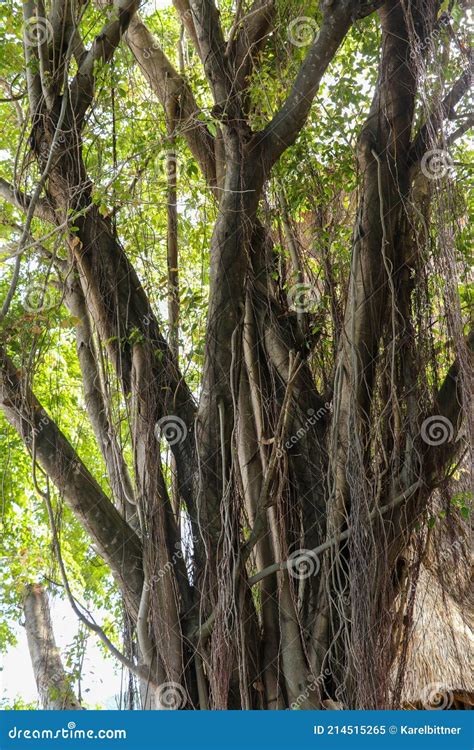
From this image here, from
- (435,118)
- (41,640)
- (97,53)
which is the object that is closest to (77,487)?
(97,53)

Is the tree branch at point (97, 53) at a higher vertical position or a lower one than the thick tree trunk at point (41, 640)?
higher

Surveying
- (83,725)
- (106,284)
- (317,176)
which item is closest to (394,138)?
(317,176)

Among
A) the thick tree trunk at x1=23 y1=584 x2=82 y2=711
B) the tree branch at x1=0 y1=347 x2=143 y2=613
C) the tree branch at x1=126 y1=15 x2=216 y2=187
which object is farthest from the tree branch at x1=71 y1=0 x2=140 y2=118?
the thick tree trunk at x1=23 y1=584 x2=82 y2=711

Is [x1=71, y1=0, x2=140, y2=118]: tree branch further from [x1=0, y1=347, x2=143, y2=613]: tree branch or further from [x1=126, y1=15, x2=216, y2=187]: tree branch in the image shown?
[x1=0, y1=347, x2=143, y2=613]: tree branch

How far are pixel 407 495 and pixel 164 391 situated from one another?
960 mm

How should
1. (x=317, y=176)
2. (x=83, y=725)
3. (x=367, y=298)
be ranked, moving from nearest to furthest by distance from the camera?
(x=83, y=725) → (x=367, y=298) → (x=317, y=176)

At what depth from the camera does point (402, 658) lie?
9.49 ft

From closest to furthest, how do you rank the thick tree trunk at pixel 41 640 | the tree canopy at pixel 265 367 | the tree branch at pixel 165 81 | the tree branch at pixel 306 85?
the tree canopy at pixel 265 367
the tree branch at pixel 306 85
the tree branch at pixel 165 81
the thick tree trunk at pixel 41 640

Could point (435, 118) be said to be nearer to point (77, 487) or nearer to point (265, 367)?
point (265, 367)

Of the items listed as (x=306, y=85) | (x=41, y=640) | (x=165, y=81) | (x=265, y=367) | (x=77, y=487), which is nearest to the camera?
(x=77, y=487)

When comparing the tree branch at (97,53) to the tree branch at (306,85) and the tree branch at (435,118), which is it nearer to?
the tree branch at (306,85)

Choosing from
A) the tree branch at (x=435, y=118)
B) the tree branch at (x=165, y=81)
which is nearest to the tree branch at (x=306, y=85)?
the tree branch at (x=435, y=118)

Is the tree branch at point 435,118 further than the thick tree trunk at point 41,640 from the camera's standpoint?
No

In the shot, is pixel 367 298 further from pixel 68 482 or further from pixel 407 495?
pixel 68 482
